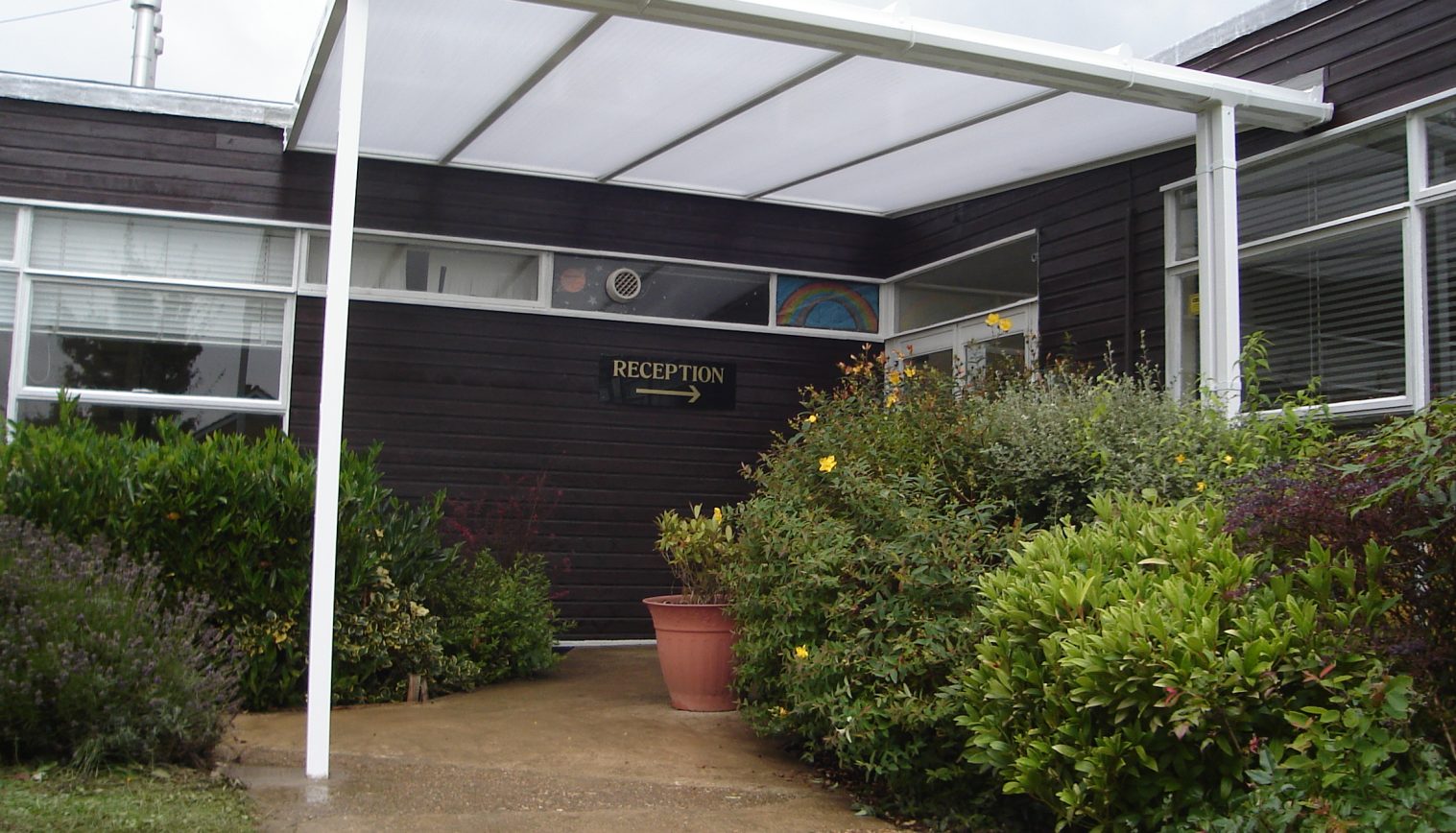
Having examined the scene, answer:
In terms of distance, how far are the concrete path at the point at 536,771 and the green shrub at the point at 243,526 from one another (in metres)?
0.29

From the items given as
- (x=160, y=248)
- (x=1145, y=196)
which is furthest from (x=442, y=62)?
(x=1145, y=196)

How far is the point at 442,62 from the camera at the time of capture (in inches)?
232

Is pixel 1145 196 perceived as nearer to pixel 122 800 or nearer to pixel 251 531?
pixel 251 531

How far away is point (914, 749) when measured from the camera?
14.4 ft

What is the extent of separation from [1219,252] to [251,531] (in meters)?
4.95

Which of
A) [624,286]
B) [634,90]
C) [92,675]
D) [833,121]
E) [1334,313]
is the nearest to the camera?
[92,675]

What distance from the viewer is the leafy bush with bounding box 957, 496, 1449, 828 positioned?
324 centimetres

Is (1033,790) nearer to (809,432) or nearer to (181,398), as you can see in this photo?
(809,432)

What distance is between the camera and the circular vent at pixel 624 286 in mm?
8906

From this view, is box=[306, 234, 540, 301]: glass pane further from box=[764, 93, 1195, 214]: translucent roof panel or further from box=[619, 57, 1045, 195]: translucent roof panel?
box=[764, 93, 1195, 214]: translucent roof panel

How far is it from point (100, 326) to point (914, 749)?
607 centimetres

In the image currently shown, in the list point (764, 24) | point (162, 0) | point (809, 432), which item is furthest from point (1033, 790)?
point (162, 0)

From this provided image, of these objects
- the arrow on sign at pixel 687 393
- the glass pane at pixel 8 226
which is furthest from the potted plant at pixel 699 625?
the glass pane at pixel 8 226

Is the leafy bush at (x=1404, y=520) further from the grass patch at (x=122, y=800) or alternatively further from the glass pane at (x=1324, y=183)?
the grass patch at (x=122, y=800)
